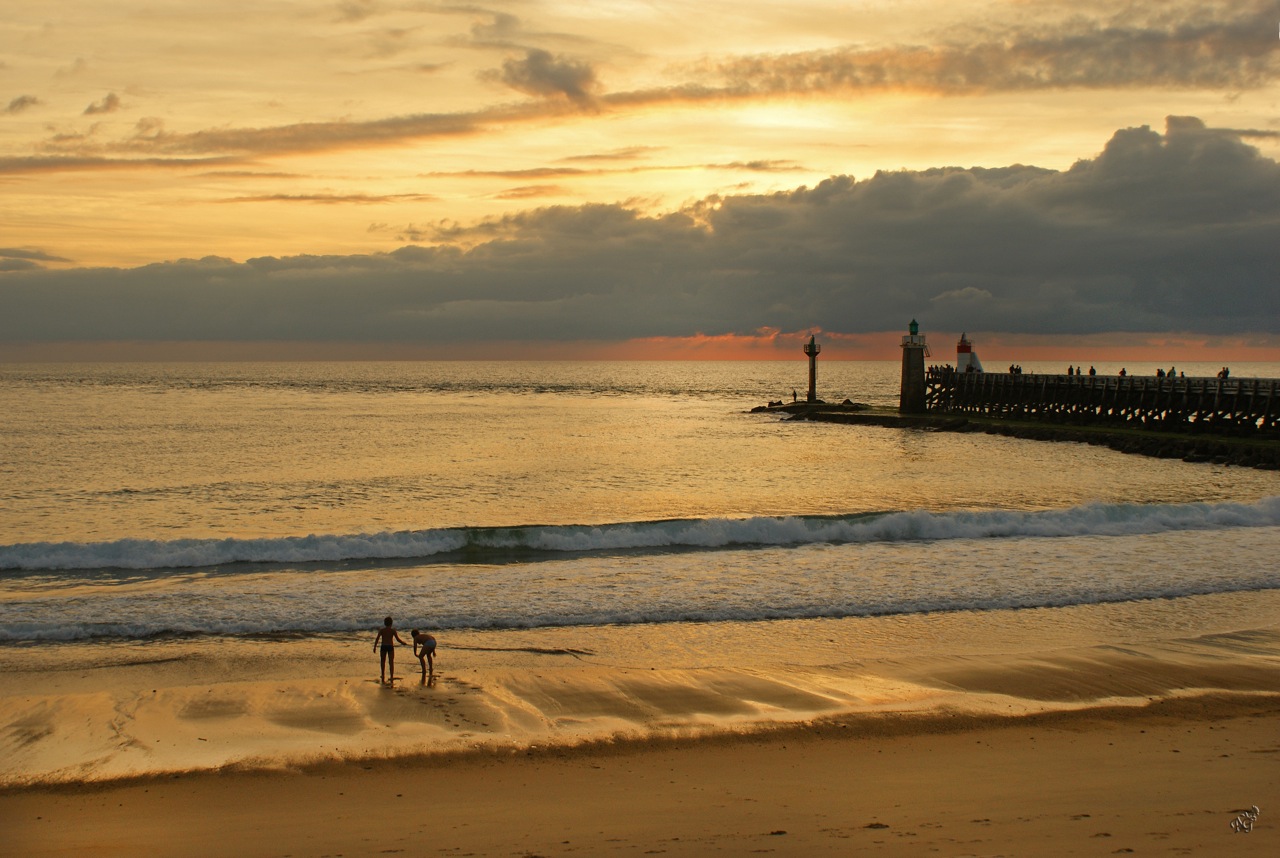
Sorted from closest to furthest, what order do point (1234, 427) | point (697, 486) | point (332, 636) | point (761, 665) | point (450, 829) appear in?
point (450, 829)
point (761, 665)
point (332, 636)
point (697, 486)
point (1234, 427)

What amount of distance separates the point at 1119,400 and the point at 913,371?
45.4 feet

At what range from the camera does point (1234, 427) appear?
136 ft

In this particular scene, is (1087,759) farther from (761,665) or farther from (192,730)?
(192,730)

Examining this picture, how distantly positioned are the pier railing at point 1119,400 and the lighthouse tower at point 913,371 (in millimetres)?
1008

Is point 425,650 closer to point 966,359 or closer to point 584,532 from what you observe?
point 584,532

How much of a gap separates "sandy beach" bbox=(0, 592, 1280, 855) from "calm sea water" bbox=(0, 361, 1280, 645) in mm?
2085

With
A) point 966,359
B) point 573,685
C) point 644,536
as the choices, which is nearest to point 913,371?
point 966,359

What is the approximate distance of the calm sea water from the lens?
15500 millimetres

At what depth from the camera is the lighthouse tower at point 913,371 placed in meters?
58.7

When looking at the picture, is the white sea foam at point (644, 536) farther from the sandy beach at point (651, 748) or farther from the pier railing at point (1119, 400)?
the pier railing at point (1119, 400)

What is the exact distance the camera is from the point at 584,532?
2183 centimetres

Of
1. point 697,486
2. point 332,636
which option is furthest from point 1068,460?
point 332,636

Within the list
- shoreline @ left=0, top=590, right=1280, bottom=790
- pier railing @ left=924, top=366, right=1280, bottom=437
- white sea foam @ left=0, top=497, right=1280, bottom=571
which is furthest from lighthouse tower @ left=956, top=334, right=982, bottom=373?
shoreline @ left=0, top=590, right=1280, bottom=790

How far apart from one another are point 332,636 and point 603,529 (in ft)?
30.3
